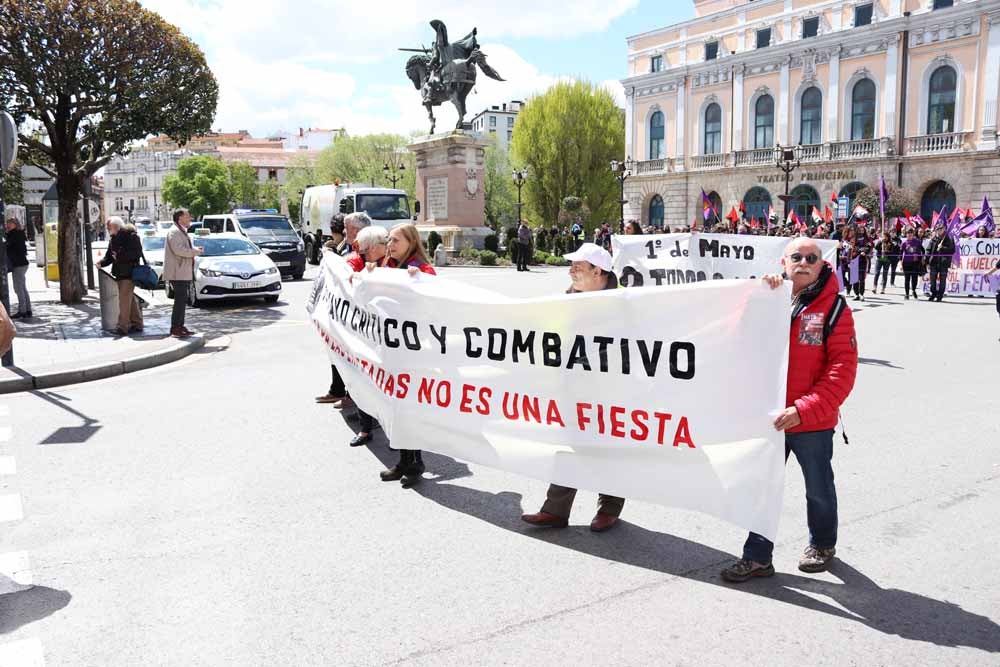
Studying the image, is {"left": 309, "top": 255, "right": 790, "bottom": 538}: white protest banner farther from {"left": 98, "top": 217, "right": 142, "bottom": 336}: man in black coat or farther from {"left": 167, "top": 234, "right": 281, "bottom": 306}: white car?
{"left": 167, "top": 234, "right": 281, "bottom": 306}: white car

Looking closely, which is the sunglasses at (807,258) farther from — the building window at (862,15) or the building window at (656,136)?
the building window at (656,136)

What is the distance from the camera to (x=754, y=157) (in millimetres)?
50406

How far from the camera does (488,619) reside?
381 cm

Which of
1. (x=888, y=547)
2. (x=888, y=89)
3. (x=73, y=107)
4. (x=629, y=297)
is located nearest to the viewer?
(x=629, y=297)

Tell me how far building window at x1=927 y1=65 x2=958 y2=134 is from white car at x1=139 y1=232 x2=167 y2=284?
122 ft

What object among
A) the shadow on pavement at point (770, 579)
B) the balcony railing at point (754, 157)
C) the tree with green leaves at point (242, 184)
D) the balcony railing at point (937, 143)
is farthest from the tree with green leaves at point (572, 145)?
the tree with green leaves at point (242, 184)

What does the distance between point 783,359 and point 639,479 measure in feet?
3.19

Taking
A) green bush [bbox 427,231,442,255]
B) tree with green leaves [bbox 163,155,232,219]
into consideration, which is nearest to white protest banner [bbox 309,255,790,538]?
green bush [bbox 427,231,442,255]

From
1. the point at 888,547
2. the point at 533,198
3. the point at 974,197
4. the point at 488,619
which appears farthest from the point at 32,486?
the point at 533,198

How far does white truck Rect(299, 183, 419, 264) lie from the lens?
2997 centimetres

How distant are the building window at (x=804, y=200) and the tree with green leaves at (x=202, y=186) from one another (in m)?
79.2

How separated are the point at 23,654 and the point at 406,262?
3.40 metres

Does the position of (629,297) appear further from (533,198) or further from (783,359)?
(533,198)

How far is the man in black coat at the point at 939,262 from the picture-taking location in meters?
19.6
